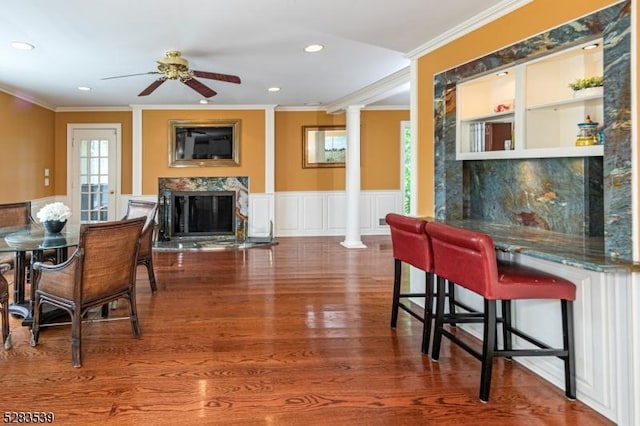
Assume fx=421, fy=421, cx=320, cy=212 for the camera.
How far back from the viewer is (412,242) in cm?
292

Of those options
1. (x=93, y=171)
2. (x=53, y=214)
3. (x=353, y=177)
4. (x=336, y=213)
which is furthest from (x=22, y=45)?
(x=336, y=213)

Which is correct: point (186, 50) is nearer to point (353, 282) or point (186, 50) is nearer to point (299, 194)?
point (353, 282)

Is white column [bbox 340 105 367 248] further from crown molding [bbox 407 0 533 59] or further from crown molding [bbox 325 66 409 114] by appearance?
crown molding [bbox 407 0 533 59]

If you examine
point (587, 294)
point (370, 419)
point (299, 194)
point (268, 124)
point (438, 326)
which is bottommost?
point (370, 419)

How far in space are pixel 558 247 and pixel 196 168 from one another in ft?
21.2

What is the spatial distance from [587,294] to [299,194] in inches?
246

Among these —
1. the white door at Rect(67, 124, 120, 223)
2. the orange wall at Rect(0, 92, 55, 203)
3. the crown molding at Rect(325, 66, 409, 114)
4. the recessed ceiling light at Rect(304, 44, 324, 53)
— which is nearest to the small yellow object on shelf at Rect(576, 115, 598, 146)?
the recessed ceiling light at Rect(304, 44, 324, 53)

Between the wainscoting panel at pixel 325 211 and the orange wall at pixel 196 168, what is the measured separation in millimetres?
706

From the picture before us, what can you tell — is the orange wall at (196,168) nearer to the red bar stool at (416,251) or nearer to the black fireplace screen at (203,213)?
the black fireplace screen at (203,213)

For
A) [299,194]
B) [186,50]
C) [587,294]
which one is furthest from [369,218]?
[587,294]

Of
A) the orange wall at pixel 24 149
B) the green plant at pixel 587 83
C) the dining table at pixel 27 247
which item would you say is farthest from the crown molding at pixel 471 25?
the orange wall at pixel 24 149

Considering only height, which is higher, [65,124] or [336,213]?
[65,124]

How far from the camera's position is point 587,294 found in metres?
2.16

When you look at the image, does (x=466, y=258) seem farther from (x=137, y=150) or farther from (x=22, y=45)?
(x=137, y=150)
